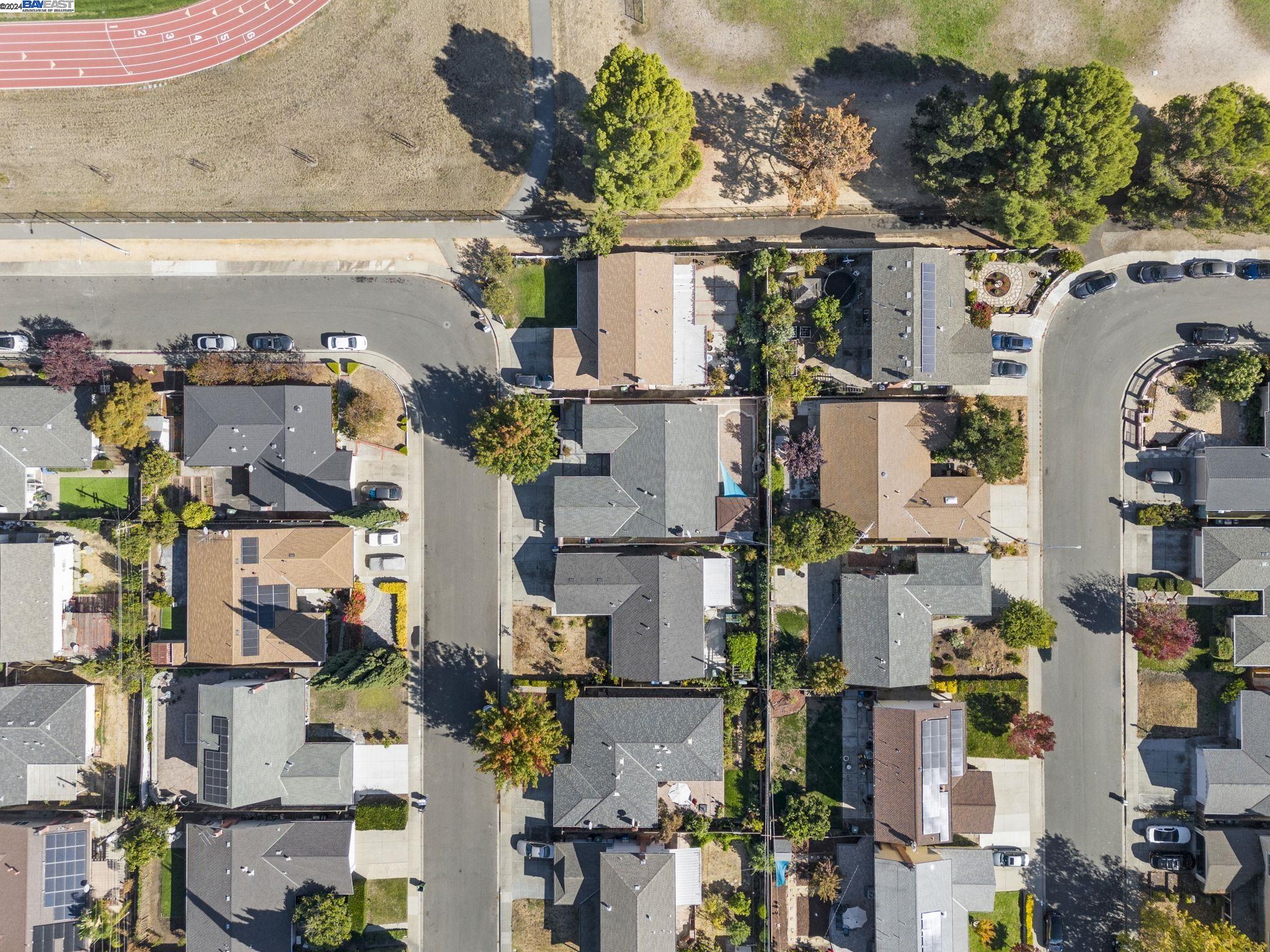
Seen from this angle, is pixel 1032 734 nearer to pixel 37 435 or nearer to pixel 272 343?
pixel 272 343

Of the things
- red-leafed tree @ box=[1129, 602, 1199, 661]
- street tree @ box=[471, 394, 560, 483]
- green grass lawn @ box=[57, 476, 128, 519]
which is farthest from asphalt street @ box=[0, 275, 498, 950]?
red-leafed tree @ box=[1129, 602, 1199, 661]

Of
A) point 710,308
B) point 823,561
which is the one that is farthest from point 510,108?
point 823,561

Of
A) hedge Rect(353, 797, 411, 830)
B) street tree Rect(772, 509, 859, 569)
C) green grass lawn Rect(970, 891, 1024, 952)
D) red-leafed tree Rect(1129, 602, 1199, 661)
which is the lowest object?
green grass lawn Rect(970, 891, 1024, 952)

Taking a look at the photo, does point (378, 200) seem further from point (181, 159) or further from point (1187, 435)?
point (1187, 435)

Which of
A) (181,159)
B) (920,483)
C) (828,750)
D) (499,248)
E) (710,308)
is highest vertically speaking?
(181,159)

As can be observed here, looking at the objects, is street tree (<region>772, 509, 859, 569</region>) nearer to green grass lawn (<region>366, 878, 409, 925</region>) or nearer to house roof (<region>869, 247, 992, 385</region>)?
house roof (<region>869, 247, 992, 385</region>)

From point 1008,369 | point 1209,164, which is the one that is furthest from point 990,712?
point 1209,164
